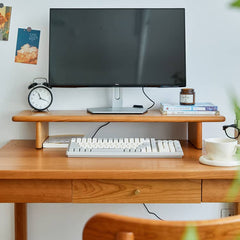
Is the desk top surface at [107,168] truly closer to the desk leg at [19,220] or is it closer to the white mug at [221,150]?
the white mug at [221,150]

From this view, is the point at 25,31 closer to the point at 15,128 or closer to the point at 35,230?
the point at 15,128

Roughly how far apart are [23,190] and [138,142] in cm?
52

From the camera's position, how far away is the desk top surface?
1454 millimetres

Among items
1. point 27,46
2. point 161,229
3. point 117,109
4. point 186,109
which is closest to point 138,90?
point 117,109

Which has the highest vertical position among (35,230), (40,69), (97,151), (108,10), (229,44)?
(108,10)

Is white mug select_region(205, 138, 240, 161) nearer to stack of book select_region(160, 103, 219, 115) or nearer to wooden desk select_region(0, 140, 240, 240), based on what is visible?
wooden desk select_region(0, 140, 240, 240)

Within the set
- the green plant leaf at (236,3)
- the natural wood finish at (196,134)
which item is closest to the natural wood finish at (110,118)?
the natural wood finish at (196,134)

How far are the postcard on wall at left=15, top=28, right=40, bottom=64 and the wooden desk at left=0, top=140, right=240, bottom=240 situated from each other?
27.7 inches

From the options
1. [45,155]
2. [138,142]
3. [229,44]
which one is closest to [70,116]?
[45,155]

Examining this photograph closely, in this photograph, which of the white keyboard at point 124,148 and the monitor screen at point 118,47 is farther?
the monitor screen at point 118,47

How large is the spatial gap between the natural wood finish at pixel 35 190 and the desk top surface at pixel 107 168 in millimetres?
36

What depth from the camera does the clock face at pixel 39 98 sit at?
1.96m

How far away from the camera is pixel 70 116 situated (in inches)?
72.0

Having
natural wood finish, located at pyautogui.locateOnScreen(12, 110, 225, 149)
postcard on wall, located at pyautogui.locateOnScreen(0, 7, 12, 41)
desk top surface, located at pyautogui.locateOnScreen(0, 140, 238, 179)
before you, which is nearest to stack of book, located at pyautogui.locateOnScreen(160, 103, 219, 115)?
natural wood finish, located at pyautogui.locateOnScreen(12, 110, 225, 149)
